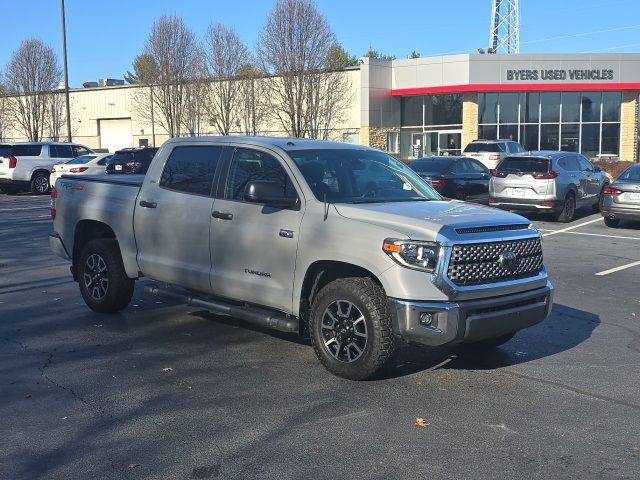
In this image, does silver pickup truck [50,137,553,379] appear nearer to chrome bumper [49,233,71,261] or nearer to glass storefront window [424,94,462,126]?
chrome bumper [49,233,71,261]

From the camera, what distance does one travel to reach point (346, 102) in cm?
4325

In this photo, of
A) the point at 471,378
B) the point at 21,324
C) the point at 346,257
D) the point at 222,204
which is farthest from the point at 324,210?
the point at 21,324

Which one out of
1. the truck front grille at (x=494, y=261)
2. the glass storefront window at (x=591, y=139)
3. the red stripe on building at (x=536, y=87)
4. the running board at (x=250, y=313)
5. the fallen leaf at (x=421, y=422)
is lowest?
the fallen leaf at (x=421, y=422)

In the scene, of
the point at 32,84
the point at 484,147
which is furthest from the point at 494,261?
the point at 32,84

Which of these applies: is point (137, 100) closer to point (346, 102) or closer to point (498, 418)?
point (346, 102)

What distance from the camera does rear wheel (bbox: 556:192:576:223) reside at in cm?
1764

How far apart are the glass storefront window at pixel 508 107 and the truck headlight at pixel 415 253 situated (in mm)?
38051

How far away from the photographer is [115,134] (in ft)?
188

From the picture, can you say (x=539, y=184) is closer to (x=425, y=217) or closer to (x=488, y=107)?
(x=425, y=217)

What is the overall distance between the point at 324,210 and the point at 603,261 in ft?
25.1

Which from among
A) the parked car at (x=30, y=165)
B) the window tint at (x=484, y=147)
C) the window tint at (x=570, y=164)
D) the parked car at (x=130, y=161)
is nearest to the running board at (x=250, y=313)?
the window tint at (x=570, y=164)

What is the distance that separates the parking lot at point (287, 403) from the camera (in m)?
4.34

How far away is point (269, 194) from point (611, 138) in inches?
1525

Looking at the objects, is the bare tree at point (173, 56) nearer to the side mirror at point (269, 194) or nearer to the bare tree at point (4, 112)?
the bare tree at point (4, 112)
